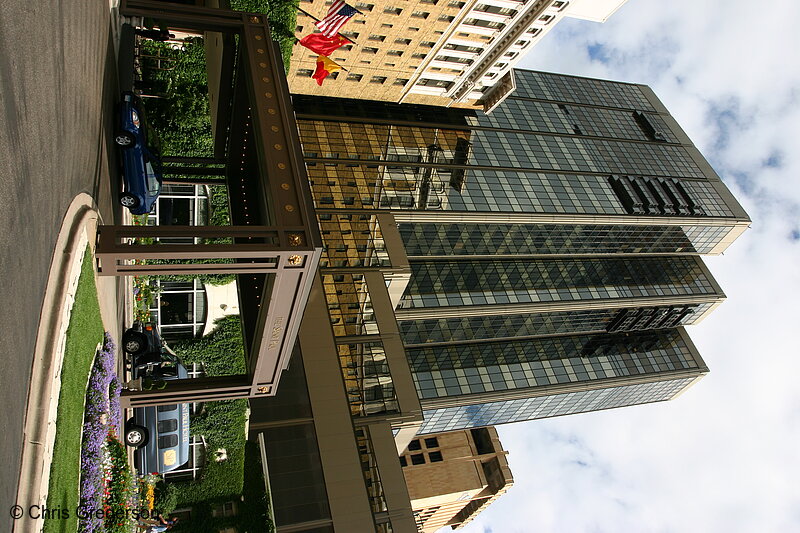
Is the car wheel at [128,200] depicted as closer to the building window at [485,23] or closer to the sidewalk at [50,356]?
the sidewalk at [50,356]

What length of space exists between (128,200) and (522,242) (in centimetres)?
4524

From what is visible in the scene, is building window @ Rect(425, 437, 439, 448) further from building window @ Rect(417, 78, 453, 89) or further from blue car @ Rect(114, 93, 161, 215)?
blue car @ Rect(114, 93, 161, 215)

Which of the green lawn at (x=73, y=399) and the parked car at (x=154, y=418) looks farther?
the parked car at (x=154, y=418)

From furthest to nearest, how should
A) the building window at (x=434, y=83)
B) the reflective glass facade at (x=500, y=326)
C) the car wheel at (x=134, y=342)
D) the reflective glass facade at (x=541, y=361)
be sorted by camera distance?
the building window at (x=434, y=83), the reflective glass facade at (x=541, y=361), the reflective glass facade at (x=500, y=326), the car wheel at (x=134, y=342)

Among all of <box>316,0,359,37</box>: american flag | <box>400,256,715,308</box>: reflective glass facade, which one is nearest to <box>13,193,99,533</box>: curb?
<box>316,0,359,37</box>: american flag

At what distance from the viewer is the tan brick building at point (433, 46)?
160 ft

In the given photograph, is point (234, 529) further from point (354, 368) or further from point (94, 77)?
point (94, 77)

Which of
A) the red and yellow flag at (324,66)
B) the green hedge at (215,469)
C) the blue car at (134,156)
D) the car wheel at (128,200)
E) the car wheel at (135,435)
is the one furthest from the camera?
the red and yellow flag at (324,66)

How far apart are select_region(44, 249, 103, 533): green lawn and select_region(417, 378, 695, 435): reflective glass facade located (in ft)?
143

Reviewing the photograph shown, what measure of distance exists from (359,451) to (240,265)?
1901cm

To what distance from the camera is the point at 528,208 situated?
59.4 m

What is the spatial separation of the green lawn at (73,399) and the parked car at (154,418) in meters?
6.90

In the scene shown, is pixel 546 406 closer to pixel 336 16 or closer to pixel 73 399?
pixel 336 16
